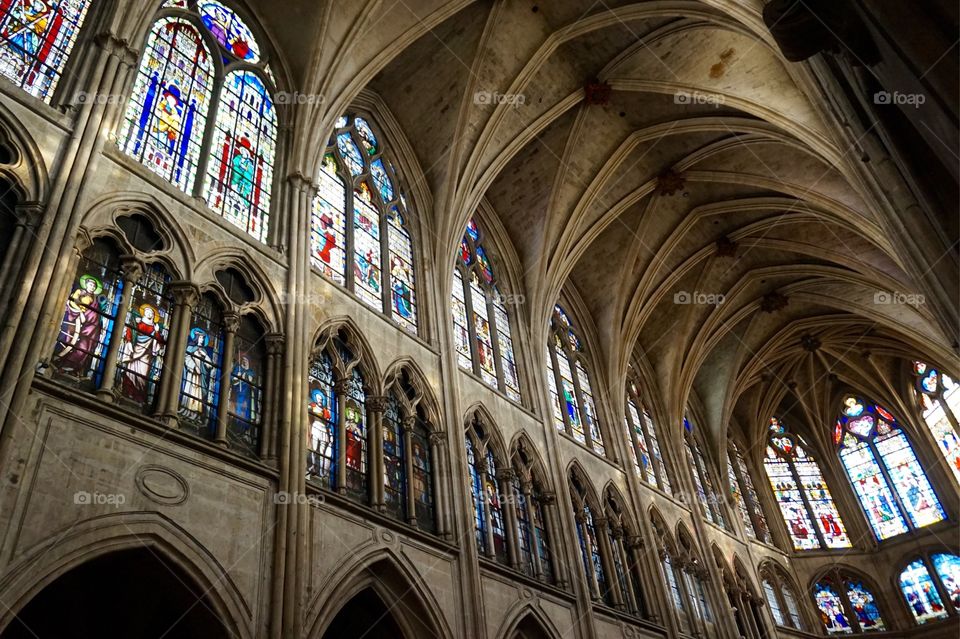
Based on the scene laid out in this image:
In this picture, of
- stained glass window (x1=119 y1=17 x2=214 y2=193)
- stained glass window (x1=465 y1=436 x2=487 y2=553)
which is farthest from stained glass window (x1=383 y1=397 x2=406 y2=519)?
stained glass window (x1=119 y1=17 x2=214 y2=193)

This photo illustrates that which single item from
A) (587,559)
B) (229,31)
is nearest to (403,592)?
(587,559)

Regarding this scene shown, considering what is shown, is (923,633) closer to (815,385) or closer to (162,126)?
(815,385)

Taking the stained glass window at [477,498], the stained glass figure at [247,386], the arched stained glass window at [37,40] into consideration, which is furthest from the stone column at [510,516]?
the arched stained glass window at [37,40]

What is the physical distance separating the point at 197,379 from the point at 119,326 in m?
1.15

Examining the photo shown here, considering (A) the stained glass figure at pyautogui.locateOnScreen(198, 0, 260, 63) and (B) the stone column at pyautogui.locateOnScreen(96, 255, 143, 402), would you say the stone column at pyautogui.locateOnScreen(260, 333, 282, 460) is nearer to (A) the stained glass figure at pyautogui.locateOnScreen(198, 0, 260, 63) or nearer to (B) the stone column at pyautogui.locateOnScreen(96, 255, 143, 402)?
(B) the stone column at pyautogui.locateOnScreen(96, 255, 143, 402)

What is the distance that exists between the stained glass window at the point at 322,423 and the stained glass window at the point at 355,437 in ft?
0.63

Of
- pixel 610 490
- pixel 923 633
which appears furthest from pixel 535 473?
pixel 923 633

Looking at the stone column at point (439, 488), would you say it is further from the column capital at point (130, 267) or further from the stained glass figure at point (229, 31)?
the stained glass figure at point (229, 31)

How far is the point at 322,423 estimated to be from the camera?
36.2ft

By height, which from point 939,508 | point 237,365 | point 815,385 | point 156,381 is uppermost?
point 815,385

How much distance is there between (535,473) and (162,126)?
9.32m

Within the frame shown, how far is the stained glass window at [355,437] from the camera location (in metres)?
11.1

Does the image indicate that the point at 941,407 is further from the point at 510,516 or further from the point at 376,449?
the point at 376,449

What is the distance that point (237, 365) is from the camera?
10148 mm
